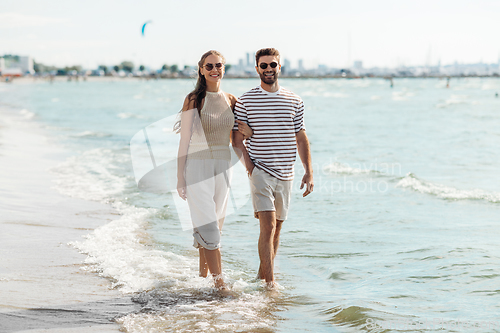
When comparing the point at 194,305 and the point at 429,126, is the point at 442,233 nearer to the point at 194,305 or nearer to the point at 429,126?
the point at 194,305

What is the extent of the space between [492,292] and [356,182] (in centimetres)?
617

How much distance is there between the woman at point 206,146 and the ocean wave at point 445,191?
21.0 feet

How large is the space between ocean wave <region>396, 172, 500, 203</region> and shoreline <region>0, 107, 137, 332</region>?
595 centimetres

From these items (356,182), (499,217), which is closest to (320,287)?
(499,217)

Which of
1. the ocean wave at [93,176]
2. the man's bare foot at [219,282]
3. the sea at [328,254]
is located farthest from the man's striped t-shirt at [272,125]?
the ocean wave at [93,176]

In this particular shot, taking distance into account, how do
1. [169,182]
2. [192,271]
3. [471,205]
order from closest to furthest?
1. [192,271]
2. [471,205]
3. [169,182]

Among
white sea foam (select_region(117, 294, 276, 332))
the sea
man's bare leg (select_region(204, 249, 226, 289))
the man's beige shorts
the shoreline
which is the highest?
the man's beige shorts

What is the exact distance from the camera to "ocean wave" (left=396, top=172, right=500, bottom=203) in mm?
9175

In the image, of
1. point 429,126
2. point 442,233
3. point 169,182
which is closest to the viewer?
point 442,233

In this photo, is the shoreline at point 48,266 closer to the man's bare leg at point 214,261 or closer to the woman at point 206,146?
the man's bare leg at point 214,261

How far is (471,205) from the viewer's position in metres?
8.70

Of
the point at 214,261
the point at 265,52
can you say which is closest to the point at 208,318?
the point at 214,261

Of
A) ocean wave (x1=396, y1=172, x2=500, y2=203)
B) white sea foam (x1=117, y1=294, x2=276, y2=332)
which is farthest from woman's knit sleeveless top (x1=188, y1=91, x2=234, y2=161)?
ocean wave (x1=396, y1=172, x2=500, y2=203)

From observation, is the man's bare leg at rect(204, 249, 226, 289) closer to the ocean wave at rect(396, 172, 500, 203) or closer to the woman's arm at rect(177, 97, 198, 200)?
the woman's arm at rect(177, 97, 198, 200)
